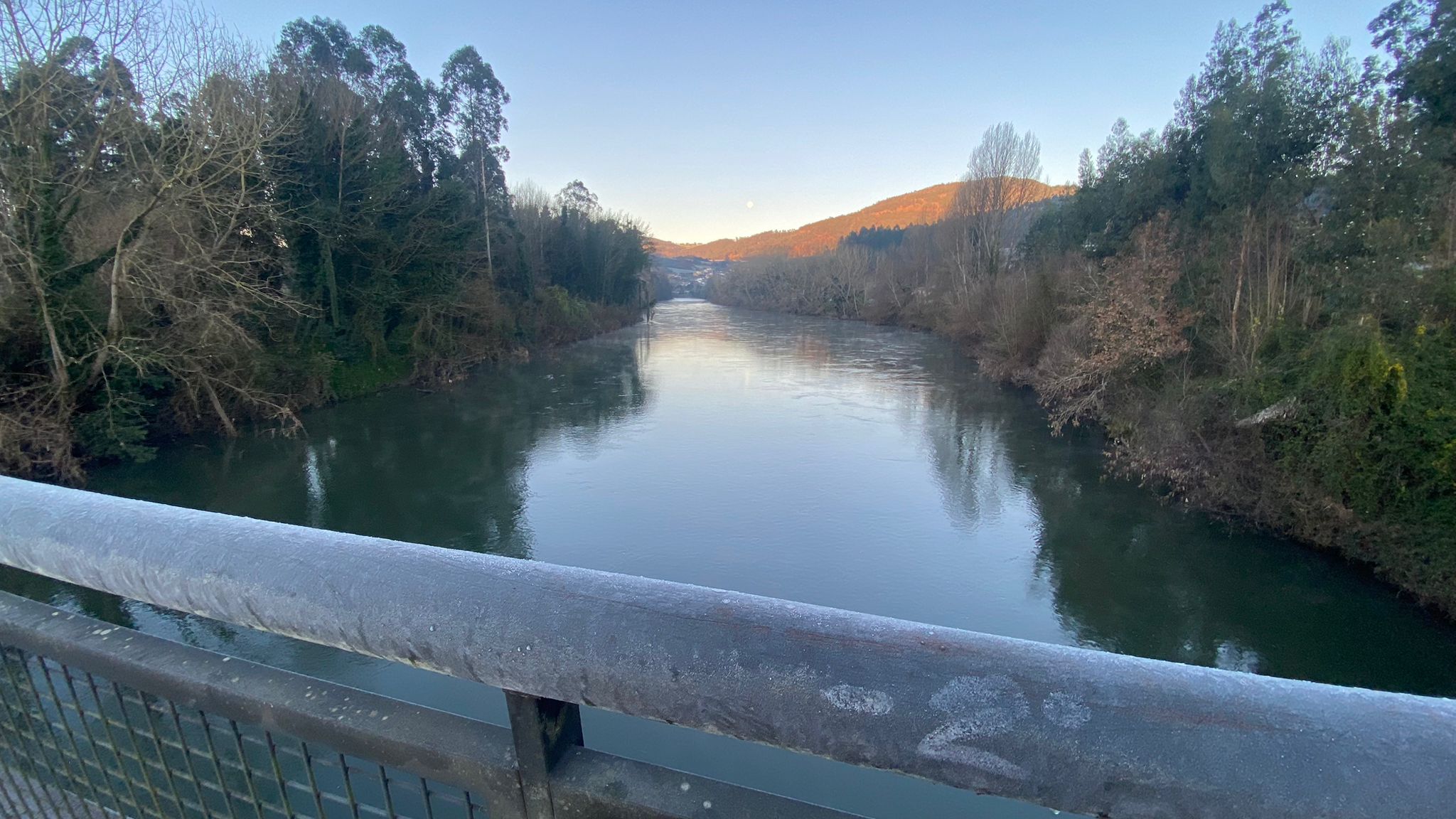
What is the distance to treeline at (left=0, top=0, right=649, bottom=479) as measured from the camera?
33.0 ft

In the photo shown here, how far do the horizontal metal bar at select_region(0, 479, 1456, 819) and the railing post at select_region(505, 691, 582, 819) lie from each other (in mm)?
68

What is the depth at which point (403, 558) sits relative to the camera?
0.90m

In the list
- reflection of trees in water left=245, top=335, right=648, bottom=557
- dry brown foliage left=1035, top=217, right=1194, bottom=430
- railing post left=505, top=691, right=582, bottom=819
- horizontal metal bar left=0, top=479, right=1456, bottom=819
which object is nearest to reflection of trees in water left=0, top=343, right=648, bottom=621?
reflection of trees in water left=245, top=335, right=648, bottom=557

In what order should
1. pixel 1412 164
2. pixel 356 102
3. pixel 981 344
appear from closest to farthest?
pixel 1412 164 → pixel 356 102 → pixel 981 344

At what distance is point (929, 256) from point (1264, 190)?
34.5 meters

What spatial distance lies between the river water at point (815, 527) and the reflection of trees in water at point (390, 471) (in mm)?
66

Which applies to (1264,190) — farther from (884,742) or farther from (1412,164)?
(884,742)

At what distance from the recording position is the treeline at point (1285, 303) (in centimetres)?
830

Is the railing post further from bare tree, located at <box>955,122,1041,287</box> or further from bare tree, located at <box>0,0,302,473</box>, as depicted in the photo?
bare tree, located at <box>955,122,1041,287</box>

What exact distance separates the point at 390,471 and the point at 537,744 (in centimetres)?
1334

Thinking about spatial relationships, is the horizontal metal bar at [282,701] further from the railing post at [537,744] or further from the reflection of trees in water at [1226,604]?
the reflection of trees in water at [1226,604]

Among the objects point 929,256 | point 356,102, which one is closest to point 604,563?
point 356,102

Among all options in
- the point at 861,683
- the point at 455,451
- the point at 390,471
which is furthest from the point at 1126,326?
the point at 861,683

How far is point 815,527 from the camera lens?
10078 millimetres
